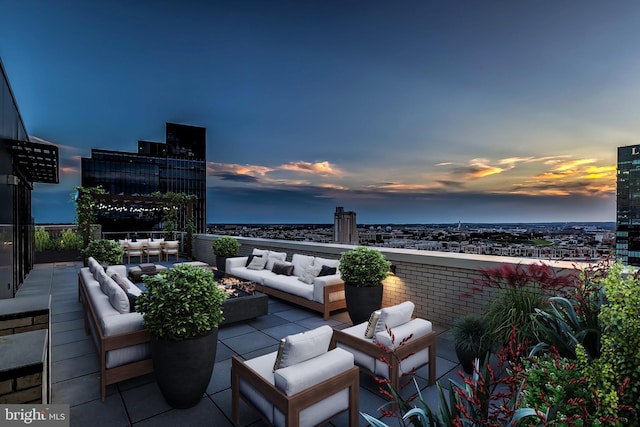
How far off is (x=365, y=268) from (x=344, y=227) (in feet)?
14.6

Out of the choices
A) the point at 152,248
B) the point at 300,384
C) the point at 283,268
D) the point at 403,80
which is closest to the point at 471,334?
the point at 300,384

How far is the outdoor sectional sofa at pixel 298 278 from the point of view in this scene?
5.44m

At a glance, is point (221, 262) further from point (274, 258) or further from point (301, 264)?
point (301, 264)

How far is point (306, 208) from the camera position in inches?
885

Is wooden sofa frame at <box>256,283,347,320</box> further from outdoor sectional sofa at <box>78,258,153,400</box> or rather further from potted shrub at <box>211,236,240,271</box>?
potted shrub at <box>211,236,240,271</box>

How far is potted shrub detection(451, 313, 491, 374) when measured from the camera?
3.21 meters

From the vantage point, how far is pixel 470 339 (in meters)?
3.29

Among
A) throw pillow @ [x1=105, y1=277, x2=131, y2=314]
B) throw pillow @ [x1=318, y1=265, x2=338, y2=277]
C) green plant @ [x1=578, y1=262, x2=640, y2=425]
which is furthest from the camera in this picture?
throw pillow @ [x1=318, y1=265, x2=338, y2=277]

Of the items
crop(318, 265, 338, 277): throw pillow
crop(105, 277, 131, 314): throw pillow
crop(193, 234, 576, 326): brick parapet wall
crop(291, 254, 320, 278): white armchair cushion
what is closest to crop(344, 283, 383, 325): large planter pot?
crop(193, 234, 576, 326): brick parapet wall

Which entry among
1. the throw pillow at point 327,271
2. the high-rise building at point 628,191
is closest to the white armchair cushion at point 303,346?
the throw pillow at point 327,271

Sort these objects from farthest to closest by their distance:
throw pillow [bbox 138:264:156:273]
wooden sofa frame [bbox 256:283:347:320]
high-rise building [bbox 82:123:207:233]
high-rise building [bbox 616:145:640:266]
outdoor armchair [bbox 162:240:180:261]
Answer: high-rise building [bbox 82:123:207:233] → outdoor armchair [bbox 162:240:180:261] → throw pillow [bbox 138:264:156:273] → high-rise building [bbox 616:145:640:266] → wooden sofa frame [bbox 256:283:347:320]

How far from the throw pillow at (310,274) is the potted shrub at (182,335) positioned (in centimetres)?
341

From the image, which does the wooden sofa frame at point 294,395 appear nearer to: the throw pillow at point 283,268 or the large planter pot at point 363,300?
the large planter pot at point 363,300

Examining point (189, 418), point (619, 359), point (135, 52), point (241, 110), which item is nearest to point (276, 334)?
point (189, 418)
